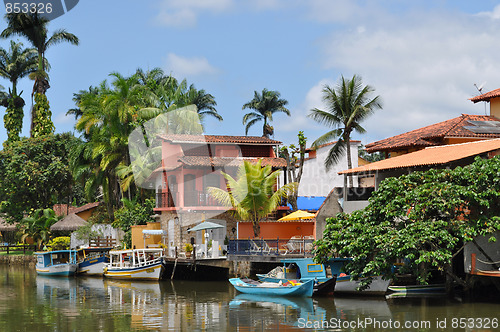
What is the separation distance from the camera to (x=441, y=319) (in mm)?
22844

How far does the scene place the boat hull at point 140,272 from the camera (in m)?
38.2

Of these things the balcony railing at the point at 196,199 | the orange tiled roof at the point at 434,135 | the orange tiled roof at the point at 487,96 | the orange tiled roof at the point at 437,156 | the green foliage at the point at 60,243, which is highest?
the orange tiled roof at the point at 487,96

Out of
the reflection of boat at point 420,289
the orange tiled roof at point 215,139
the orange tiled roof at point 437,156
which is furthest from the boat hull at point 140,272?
the reflection of boat at point 420,289

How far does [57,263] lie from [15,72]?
25.3 m

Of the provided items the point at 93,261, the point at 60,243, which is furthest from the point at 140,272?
the point at 60,243

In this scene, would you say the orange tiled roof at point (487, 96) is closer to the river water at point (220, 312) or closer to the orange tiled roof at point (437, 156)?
the orange tiled roof at point (437, 156)

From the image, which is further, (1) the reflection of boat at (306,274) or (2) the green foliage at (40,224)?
(2) the green foliage at (40,224)

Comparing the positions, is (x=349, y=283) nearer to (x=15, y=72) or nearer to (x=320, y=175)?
(x=320, y=175)

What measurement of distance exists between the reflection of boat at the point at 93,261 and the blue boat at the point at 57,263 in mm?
523

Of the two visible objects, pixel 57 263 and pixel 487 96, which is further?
pixel 57 263

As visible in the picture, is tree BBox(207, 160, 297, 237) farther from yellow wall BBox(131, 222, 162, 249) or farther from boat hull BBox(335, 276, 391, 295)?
boat hull BBox(335, 276, 391, 295)

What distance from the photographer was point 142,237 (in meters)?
45.4

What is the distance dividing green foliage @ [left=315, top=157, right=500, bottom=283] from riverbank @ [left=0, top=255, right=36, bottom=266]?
33.0m

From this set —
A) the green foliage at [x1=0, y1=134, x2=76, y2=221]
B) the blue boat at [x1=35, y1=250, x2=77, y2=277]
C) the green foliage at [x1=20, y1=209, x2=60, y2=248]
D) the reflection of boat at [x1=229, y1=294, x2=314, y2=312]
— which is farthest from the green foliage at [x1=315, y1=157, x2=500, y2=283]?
the green foliage at [x1=0, y1=134, x2=76, y2=221]
